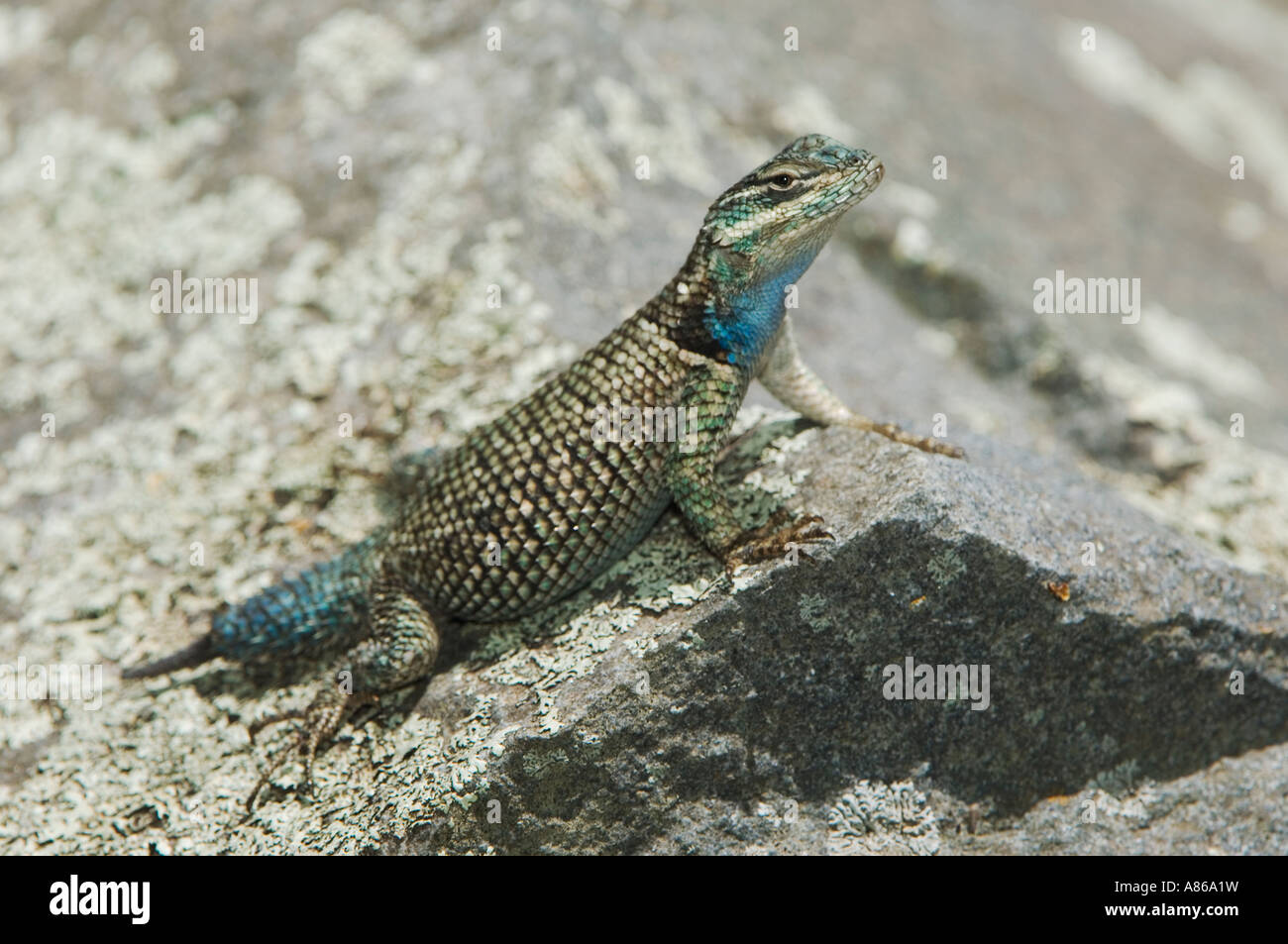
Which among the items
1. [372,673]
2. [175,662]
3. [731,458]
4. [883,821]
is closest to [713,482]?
[731,458]

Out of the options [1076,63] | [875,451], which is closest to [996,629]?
[875,451]

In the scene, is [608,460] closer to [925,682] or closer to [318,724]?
[925,682]

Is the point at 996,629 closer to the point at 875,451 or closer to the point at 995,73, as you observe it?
the point at 875,451

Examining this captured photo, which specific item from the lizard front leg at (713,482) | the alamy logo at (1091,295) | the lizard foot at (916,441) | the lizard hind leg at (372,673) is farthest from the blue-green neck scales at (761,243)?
the alamy logo at (1091,295)

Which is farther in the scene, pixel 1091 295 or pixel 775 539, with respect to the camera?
pixel 1091 295

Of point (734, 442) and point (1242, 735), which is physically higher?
point (734, 442)

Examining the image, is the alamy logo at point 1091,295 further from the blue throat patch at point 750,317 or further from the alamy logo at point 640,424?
the alamy logo at point 640,424

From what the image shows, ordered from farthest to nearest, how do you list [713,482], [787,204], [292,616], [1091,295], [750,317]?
1. [1091,295]
2. [292,616]
3. [750,317]
4. [713,482]
5. [787,204]
